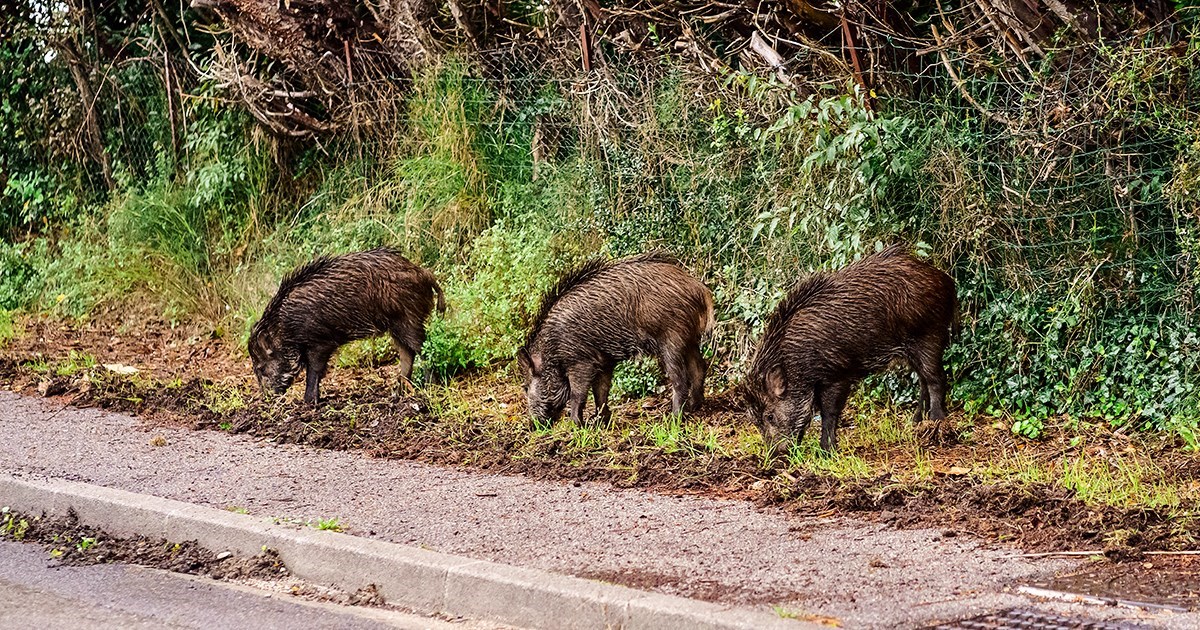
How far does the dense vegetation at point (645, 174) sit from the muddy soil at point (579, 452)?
704mm

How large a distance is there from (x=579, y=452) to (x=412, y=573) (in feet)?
7.44

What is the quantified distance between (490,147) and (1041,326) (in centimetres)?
533

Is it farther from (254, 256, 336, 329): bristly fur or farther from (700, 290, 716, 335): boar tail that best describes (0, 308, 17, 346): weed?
(700, 290, 716, 335): boar tail

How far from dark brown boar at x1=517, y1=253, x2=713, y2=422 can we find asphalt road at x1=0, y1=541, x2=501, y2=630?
10.1 feet

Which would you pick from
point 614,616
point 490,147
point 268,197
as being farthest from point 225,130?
point 614,616

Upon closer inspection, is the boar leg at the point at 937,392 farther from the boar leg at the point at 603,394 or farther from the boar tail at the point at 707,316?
the boar leg at the point at 603,394

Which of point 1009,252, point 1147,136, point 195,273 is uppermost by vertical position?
point 1147,136

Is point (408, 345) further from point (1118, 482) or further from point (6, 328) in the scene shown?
point (6, 328)

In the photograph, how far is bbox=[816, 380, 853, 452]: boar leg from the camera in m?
7.88

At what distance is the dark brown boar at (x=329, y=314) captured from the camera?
32.6ft

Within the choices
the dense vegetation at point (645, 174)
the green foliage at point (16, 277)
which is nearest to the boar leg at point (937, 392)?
the dense vegetation at point (645, 174)

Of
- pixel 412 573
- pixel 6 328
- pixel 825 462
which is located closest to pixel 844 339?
pixel 825 462

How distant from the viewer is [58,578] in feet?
20.6

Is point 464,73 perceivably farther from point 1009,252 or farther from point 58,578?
point 58,578
